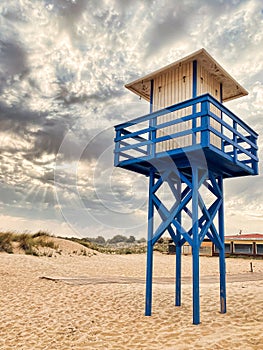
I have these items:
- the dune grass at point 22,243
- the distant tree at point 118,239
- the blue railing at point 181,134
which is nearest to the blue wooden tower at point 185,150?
the blue railing at point 181,134

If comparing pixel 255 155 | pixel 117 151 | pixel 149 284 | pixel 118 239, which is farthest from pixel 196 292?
pixel 118 239

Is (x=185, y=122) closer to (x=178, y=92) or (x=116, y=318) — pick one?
(x=178, y=92)

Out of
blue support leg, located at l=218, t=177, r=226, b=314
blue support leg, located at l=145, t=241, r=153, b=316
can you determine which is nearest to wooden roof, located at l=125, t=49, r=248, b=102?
blue support leg, located at l=218, t=177, r=226, b=314

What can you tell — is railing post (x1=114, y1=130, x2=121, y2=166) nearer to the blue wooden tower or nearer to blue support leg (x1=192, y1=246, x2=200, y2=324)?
the blue wooden tower

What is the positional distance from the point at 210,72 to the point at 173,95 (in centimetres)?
139

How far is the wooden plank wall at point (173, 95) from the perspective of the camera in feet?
29.7

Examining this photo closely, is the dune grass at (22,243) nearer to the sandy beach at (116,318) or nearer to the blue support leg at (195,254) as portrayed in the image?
the sandy beach at (116,318)

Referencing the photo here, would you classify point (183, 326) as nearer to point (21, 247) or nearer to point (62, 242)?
point (21, 247)

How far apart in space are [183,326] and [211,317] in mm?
1099

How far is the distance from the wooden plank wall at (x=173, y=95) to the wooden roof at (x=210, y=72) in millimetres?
218

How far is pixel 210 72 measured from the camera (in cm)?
972

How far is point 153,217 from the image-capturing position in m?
9.40

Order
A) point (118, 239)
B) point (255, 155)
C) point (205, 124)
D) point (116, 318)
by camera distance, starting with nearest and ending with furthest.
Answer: point (205, 124) < point (116, 318) < point (255, 155) < point (118, 239)

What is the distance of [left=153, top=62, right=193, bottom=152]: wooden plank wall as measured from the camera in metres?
9.04
